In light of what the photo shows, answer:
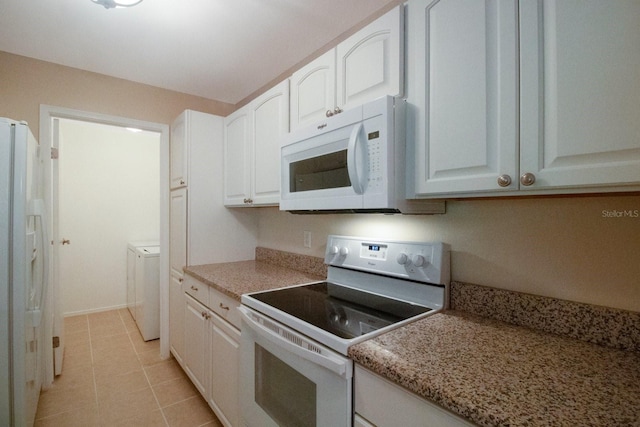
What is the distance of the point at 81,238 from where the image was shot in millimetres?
3633

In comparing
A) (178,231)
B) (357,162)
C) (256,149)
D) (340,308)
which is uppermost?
(256,149)

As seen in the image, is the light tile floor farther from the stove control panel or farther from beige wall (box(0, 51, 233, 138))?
beige wall (box(0, 51, 233, 138))

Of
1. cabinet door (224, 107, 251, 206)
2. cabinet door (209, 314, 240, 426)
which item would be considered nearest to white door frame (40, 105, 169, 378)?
cabinet door (224, 107, 251, 206)

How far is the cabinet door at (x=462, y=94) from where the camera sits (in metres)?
0.87

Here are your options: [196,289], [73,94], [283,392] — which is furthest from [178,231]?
[283,392]

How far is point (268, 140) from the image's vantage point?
1.88 metres

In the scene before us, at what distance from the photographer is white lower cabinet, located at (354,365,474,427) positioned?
71 centimetres

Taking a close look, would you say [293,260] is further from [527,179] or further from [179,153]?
[527,179]

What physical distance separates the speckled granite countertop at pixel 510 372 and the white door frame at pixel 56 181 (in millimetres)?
2179

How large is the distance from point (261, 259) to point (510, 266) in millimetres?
1816

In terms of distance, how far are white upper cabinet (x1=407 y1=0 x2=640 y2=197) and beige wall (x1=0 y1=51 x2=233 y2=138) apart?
2.15 metres

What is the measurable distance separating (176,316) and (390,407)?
2074mm

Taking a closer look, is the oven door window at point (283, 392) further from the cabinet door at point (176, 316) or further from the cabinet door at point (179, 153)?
the cabinet door at point (179, 153)

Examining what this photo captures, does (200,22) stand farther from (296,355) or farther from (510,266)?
(510,266)
